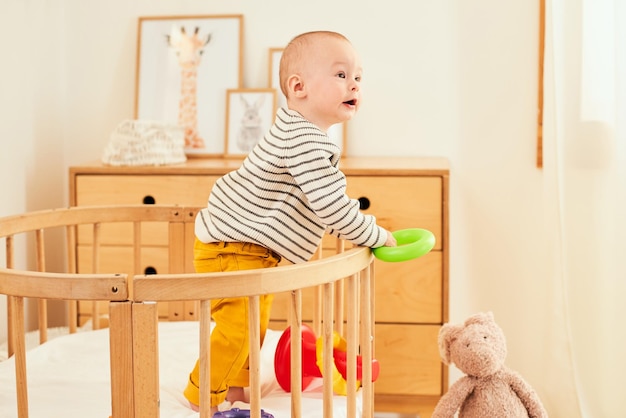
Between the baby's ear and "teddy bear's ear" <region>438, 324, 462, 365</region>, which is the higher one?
the baby's ear

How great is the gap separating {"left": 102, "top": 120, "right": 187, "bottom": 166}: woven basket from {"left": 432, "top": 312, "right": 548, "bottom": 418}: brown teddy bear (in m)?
1.09

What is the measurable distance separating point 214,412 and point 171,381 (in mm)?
181

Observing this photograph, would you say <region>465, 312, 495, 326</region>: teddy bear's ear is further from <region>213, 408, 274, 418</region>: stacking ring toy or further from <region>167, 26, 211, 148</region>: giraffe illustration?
<region>167, 26, 211, 148</region>: giraffe illustration

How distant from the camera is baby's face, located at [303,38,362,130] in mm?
1621

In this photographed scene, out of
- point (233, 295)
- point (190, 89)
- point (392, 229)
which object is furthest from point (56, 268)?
point (233, 295)

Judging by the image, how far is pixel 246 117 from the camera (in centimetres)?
283

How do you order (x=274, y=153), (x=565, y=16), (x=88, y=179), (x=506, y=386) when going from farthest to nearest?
(x=88, y=179) → (x=565, y=16) → (x=506, y=386) → (x=274, y=153)

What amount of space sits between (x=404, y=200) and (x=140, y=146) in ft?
2.63

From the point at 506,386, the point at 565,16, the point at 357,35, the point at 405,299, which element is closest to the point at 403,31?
the point at 357,35

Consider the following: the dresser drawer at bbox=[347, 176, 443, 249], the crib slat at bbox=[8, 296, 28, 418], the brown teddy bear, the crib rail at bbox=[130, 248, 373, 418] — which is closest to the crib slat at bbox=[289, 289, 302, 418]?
the crib rail at bbox=[130, 248, 373, 418]

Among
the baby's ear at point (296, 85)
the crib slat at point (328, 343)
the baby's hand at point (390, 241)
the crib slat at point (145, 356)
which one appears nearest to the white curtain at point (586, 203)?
the baby's hand at point (390, 241)

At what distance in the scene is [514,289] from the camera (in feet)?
9.51

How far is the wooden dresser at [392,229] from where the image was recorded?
2.44 metres

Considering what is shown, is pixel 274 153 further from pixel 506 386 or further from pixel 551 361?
pixel 551 361
